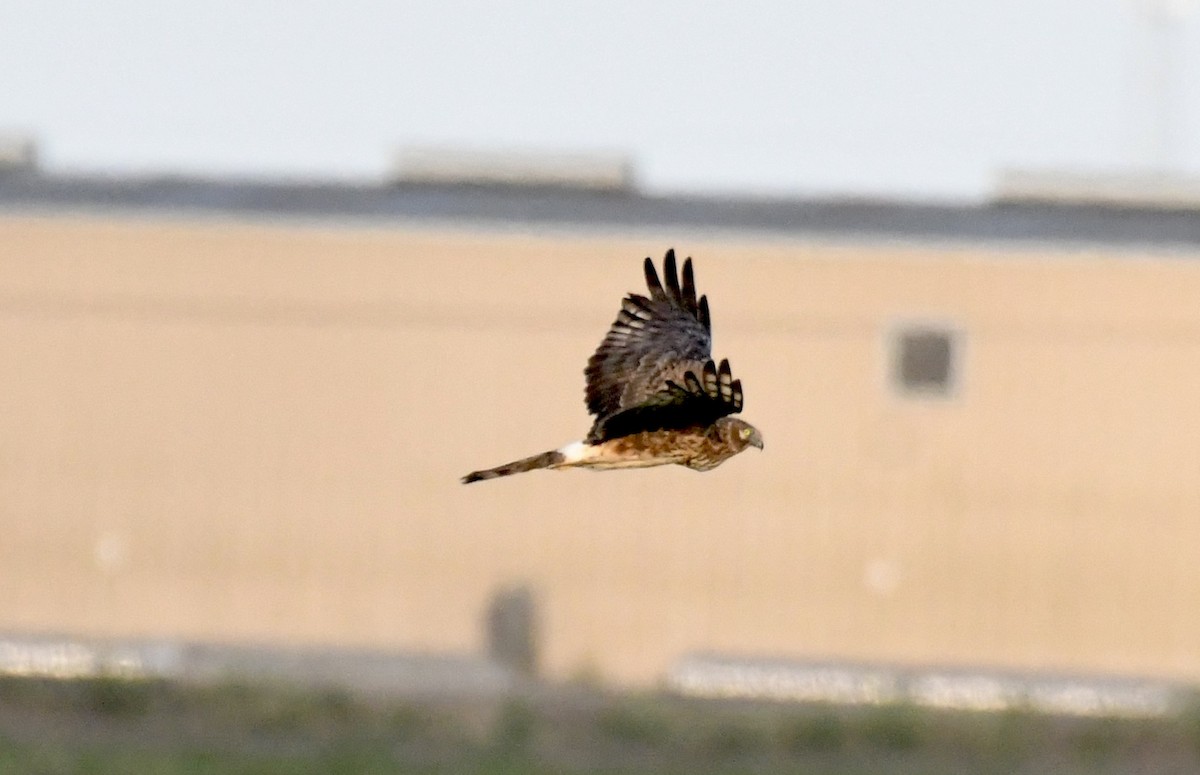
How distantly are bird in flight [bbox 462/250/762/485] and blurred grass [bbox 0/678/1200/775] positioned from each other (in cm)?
1666

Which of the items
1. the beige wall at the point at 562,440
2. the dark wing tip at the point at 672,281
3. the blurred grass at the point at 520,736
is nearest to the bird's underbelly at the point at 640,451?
the dark wing tip at the point at 672,281

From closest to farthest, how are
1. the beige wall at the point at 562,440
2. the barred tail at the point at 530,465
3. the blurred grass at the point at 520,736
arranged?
the barred tail at the point at 530,465 → the blurred grass at the point at 520,736 → the beige wall at the point at 562,440

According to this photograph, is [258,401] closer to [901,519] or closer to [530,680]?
[530,680]

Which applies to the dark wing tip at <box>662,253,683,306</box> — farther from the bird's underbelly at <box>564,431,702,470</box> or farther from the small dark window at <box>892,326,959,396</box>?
the small dark window at <box>892,326,959,396</box>

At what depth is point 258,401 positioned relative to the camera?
2675 cm

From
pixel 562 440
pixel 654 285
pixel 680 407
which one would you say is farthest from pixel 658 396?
pixel 562 440

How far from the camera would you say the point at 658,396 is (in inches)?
238

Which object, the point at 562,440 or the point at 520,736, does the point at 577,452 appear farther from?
the point at 562,440

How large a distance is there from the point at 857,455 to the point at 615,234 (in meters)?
2.78

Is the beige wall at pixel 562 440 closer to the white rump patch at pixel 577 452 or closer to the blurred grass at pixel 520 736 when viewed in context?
the blurred grass at pixel 520 736

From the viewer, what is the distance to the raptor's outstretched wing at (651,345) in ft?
20.1

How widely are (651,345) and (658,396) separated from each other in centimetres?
24

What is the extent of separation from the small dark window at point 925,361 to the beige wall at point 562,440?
164mm

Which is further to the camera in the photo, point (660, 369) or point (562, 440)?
point (562, 440)
